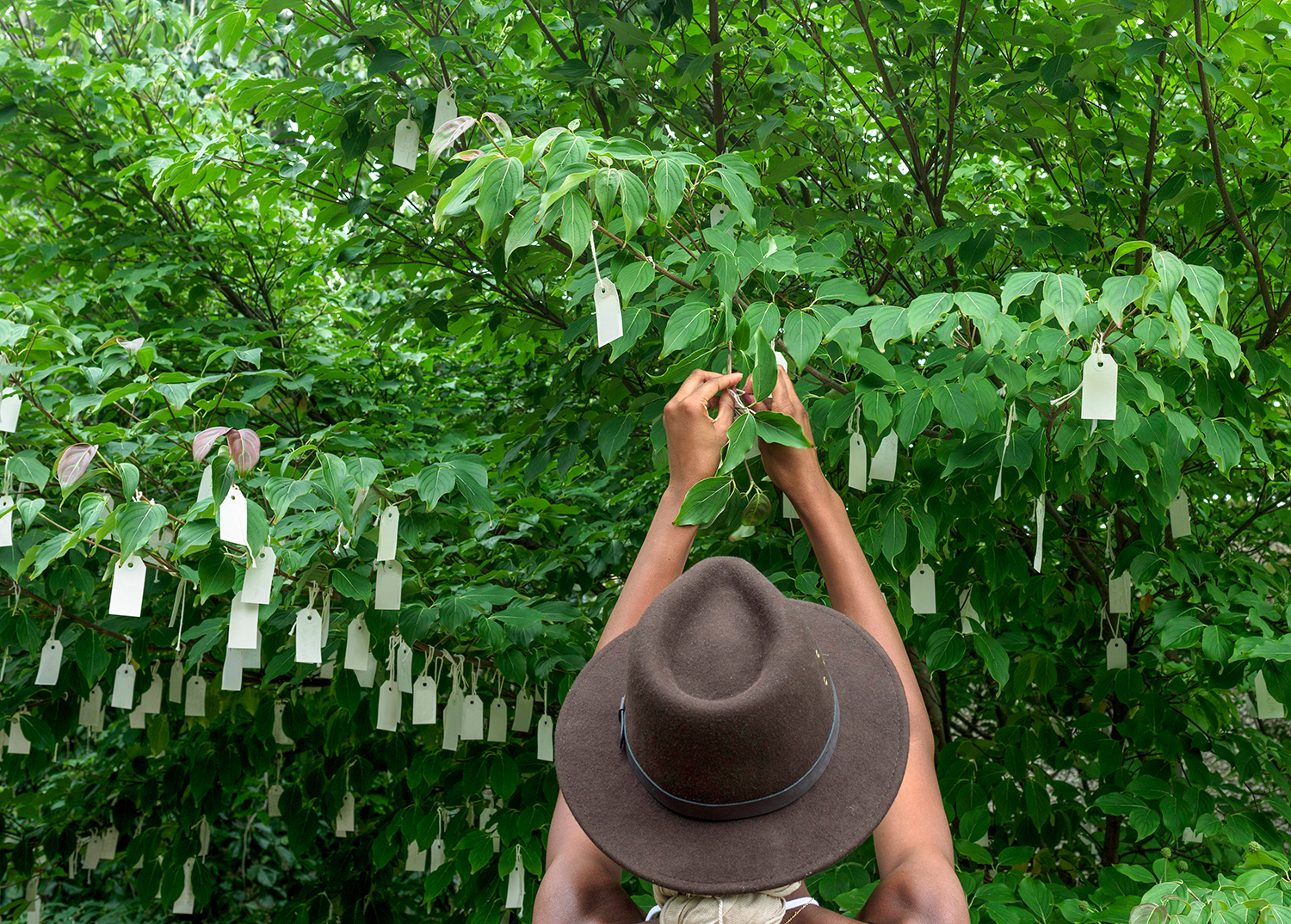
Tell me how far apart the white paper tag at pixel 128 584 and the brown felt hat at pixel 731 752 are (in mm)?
1184

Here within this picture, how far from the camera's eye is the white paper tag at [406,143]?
7.11 ft

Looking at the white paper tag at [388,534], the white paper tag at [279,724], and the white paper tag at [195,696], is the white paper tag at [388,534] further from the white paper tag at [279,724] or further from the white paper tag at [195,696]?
the white paper tag at [279,724]

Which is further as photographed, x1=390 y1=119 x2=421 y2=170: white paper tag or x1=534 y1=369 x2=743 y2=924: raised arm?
x1=390 y1=119 x2=421 y2=170: white paper tag

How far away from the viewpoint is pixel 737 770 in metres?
0.82

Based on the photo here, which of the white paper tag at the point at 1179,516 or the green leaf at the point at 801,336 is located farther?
the white paper tag at the point at 1179,516

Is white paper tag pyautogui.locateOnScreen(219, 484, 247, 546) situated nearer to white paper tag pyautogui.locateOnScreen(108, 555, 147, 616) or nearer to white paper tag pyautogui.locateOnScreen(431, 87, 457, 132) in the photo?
white paper tag pyautogui.locateOnScreen(108, 555, 147, 616)

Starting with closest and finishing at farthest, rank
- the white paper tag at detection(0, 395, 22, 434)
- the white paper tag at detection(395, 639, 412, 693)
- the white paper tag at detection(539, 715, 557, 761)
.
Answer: the white paper tag at detection(0, 395, 22, 434)
the white paper tag at detection(395, 639, 412, 693)
the white paper tag at detection(539, 715, 557, 761)

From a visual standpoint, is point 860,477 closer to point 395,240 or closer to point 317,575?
point 317,575

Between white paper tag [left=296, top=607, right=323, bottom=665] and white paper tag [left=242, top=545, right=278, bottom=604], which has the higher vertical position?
white paper tag [left=242, top=545, right=278, bottom=604]

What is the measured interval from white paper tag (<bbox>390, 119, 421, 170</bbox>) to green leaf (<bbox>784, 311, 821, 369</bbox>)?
104cm

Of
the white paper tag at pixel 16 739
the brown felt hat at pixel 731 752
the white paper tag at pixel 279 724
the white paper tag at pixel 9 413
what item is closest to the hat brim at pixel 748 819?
the brown felt hat at pixel 731 752

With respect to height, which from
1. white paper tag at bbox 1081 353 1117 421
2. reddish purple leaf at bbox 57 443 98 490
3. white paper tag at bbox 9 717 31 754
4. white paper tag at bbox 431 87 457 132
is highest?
white paper tag at bbox 431 87 457 132

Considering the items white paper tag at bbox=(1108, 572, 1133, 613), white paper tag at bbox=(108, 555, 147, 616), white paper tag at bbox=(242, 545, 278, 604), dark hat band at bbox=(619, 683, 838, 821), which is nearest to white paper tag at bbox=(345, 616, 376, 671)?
white paper tag at bbox=(242, 545, 278, 604)

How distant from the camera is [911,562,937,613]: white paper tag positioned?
6.26 feet
